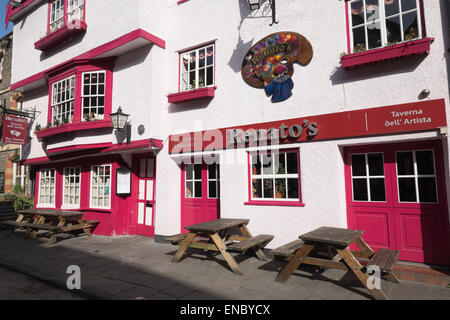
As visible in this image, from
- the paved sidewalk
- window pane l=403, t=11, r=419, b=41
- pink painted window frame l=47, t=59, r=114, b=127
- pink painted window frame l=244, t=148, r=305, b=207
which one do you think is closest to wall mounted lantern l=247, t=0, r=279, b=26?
window pane l=403, t=11, r=419, b=41

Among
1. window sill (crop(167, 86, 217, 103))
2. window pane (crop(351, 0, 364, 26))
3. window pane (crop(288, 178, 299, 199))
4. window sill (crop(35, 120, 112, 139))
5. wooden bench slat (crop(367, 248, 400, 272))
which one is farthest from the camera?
window sill (crop(35, 120, 112, 139))

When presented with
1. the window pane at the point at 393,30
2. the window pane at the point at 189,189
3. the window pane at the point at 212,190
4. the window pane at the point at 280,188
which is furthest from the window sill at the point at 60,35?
the window pane at the point at 393,30

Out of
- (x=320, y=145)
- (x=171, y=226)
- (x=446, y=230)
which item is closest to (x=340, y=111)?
(x=320, y=145)

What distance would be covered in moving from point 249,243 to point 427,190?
11.1ft

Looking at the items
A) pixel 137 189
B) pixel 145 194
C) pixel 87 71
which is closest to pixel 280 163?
pixel 145 194

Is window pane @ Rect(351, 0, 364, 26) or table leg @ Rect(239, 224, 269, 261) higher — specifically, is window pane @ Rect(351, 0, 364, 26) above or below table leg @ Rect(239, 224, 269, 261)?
above

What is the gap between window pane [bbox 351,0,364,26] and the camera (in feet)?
19.1

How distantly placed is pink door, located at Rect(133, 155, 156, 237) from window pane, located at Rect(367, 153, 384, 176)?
6.08 m

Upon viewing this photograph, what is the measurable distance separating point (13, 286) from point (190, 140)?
15.6 feet

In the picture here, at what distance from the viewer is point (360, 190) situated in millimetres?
5734

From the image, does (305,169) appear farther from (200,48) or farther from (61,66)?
(61,66)

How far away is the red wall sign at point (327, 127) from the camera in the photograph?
16.2 ft

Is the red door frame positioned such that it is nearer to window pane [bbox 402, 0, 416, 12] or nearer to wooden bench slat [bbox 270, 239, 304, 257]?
wooden bench slat [bbox 270, 239, 304, 257]

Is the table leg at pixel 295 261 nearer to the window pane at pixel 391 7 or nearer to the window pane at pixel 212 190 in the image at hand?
the window pane at pixel 212 190
